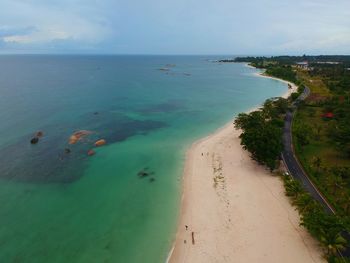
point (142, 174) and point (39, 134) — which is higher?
point (142, 174)

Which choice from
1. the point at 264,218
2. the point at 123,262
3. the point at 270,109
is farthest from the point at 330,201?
the point at 270,109

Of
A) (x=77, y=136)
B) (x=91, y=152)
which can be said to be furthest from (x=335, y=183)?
(x=77, y=136)

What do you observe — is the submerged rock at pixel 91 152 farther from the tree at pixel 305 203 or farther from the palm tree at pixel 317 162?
the palm tree at pixel 317 162

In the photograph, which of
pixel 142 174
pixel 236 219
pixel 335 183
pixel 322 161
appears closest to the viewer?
pixel 236 219

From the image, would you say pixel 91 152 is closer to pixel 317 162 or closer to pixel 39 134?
pixel 39 134

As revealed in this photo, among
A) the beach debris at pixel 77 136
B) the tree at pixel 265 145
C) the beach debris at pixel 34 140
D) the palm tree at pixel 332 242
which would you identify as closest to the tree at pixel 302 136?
the tree at pixel 265 145

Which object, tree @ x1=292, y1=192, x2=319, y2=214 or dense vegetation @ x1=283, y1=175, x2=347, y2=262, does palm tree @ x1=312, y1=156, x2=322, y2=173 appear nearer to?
tree @ x1=292, y1=192, x2=319, y2=214

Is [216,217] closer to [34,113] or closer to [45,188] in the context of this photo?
[45,188]
